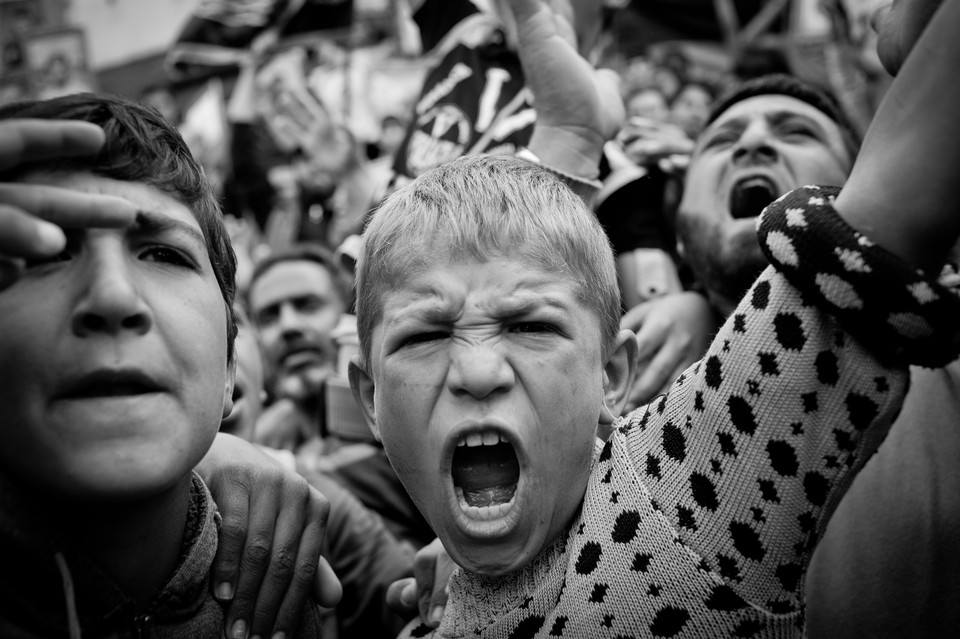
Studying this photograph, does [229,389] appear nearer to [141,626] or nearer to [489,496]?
[141,626]

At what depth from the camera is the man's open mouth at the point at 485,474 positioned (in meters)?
1.51

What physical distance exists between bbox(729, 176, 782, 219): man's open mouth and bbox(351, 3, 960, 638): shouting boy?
3.17ft

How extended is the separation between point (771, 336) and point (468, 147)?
1.98 metres

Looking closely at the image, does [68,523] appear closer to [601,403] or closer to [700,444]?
[601,403]

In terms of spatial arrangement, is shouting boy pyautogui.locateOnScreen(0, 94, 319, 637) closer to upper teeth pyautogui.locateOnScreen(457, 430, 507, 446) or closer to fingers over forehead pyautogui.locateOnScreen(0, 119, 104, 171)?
fingers over forehead pyautogui.locateOnScreen(0, 119, 104, 171)

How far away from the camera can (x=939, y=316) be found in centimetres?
105

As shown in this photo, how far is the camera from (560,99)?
2459 millimetres

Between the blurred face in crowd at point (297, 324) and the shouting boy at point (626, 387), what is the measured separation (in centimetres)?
284

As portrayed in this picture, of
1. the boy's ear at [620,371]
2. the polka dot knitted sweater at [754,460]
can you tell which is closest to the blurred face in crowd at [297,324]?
the boy's ear at [620,371]

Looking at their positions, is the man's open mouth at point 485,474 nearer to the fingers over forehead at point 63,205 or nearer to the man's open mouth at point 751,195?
the fingers over forehead at point 63,205

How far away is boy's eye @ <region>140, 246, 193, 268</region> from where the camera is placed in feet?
A: 4.81

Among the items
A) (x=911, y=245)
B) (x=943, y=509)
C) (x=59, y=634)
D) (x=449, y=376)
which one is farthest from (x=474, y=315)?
(x=943, y=509)

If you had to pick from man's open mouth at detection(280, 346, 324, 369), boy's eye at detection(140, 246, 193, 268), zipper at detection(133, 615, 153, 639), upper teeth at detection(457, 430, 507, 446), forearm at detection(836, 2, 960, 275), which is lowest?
man's open mouth at detection(280, 346, 324, 369)

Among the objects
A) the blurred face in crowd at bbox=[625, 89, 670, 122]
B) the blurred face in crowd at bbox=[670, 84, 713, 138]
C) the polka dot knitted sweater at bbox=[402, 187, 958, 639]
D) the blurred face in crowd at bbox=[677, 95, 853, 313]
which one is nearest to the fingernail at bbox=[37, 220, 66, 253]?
the polka dot knitted sweater at bbox=[402, 187, 958, 639]
